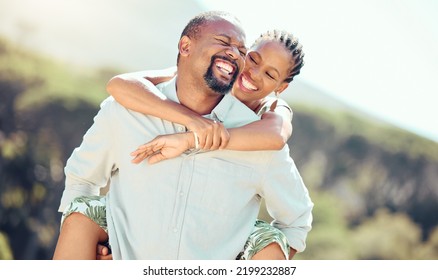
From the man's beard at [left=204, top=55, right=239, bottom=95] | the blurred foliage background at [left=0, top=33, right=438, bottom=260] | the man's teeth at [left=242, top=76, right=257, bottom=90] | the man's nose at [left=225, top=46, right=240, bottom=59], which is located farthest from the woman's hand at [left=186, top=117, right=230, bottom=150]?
the blurred foliage background at [left=0, top=33, right=438, bottom=260]

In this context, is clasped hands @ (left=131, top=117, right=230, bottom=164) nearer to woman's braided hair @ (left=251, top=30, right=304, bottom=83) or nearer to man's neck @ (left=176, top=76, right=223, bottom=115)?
man's neck @ (left=176, top=76, right=223, bottom=115)

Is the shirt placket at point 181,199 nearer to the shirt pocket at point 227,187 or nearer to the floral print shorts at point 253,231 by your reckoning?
the shirt pocket at point 227,187

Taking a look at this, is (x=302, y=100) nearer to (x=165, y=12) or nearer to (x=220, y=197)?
(x=165, y=12)

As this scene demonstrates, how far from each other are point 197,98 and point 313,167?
831 cm

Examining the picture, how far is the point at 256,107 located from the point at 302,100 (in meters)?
7.06

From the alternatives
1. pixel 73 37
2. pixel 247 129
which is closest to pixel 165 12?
pixel 73 37

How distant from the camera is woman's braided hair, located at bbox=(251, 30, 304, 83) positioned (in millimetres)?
3951

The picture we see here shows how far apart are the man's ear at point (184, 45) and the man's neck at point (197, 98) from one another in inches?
5.1

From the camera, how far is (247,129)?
3.24 m

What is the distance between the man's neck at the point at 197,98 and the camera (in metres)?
3.34

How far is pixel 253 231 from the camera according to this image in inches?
126

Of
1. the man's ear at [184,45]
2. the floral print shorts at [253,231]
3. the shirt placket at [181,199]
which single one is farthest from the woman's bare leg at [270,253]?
the man's ear at [184,45]

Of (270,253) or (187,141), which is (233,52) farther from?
(270,253)

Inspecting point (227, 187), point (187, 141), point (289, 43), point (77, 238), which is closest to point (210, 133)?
point (187, 141)
